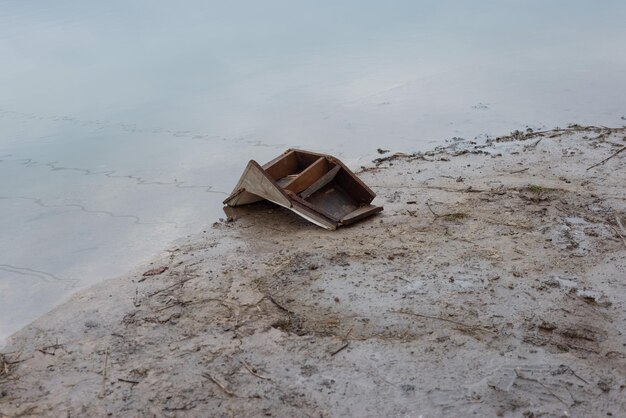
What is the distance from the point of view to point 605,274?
4.35 m

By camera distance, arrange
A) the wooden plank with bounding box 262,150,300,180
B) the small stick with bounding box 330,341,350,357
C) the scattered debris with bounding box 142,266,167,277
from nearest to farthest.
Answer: the small stick with bounding box 330,341,350,357
the scattered debris with bounding box 142,266,167,277
the wooden plank with bounding box 262,150,300,180

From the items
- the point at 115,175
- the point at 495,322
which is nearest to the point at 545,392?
the point at 495,322

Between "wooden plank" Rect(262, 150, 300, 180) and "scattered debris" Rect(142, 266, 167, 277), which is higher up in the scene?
"wooden plank" Rect(262, 150, 300, 180)

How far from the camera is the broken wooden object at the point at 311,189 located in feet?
18.6

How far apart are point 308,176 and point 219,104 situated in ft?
16.6

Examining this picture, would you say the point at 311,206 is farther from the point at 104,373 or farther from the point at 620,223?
the point at 620,223

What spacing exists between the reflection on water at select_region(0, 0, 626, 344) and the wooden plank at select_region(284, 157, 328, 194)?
119 cm

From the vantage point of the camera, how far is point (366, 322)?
13.1 ft

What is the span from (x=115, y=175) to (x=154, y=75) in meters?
5.44

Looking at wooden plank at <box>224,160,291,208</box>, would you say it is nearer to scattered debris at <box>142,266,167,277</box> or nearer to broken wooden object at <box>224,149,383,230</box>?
broken wooden object at <box>224,149,383,230</box>

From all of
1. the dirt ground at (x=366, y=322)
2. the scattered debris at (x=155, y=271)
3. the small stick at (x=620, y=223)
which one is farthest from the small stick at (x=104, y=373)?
the small stick at (x=620, y=223)

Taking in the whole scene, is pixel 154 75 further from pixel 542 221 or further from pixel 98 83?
pixel 542 221

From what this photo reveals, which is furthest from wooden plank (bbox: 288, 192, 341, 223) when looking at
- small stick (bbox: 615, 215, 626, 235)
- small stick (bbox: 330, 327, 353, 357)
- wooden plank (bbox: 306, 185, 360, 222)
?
small stick (bbox: 615, 215, 626, 235)

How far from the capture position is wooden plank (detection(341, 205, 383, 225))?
565 cm
